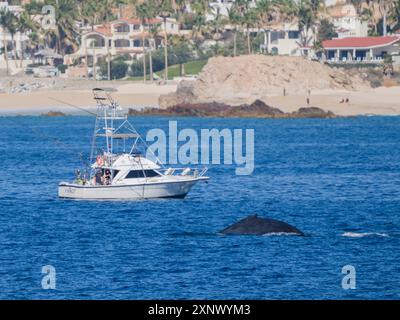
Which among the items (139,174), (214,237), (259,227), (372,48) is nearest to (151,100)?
(372,48)

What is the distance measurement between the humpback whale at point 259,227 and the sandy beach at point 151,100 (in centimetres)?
11354

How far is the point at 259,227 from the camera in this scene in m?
57.1

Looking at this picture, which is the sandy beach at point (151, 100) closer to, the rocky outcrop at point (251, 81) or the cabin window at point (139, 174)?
the rocky outcrop at point (251, 81)

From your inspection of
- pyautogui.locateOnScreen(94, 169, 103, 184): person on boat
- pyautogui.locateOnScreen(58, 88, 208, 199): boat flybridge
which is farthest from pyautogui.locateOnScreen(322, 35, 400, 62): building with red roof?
pyautogui.locateOnScreen(94, 169, 103, 184): person on boat

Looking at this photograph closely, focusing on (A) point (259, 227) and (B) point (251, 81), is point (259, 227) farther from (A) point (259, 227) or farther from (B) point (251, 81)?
(B) point (251, 81)

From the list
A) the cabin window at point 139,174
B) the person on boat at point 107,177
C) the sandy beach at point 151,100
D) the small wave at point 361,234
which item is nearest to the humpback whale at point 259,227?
the small wave at point 361,234

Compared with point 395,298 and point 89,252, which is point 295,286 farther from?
point 89,252

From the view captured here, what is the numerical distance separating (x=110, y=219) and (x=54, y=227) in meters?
3.51

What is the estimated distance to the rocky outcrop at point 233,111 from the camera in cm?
16988

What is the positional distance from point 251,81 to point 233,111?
6744 mm

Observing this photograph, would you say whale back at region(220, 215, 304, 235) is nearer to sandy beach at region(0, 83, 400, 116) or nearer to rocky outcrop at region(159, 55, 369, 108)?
sandy beach at region(0, 83, 400, 116)
